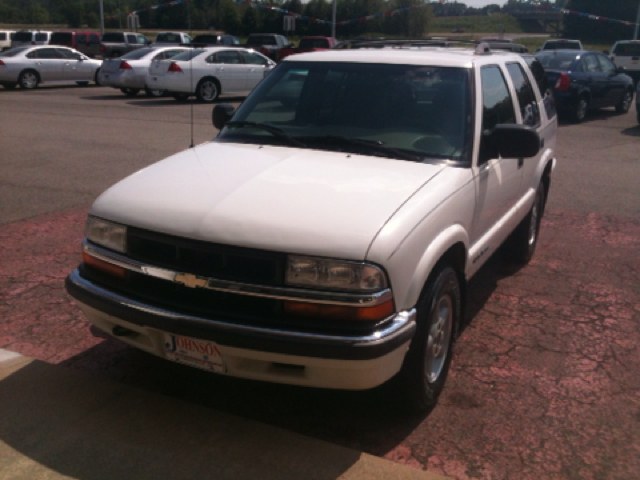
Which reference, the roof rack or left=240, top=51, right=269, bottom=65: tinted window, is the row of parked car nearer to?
left=240, top=51, right=269, bottom=65: tinted window

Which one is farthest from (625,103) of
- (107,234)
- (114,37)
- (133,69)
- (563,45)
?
(114,37)

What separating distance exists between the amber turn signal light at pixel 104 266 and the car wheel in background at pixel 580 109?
14.4m

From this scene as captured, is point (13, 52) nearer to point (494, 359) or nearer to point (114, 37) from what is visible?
point (114, 37)

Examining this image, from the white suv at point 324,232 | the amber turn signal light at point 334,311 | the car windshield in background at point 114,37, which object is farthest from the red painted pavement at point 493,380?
the car windshield in background at point 114,37

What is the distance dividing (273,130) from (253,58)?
17.2 meters

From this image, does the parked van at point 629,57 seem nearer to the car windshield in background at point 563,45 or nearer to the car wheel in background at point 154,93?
the car windshield in background at point 563,45

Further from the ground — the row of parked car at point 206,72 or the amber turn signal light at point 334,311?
the amber turn signal light at point 334,311

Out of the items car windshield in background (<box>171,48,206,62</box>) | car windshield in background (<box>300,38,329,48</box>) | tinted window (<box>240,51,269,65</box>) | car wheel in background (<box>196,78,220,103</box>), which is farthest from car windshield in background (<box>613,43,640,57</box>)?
car windshield in background (<box>171,48,206,62</box>)

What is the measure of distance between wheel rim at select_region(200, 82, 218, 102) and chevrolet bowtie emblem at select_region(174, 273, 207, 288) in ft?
56.9

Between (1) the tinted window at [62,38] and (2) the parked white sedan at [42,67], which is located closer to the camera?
(2) the parked white sedan at [42,67]

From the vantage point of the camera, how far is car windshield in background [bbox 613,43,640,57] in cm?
2694

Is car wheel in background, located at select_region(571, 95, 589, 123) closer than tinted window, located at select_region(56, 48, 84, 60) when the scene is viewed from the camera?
Yes

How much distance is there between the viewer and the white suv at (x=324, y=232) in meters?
3.04

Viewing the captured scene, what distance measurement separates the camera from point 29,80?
76.0 ft
